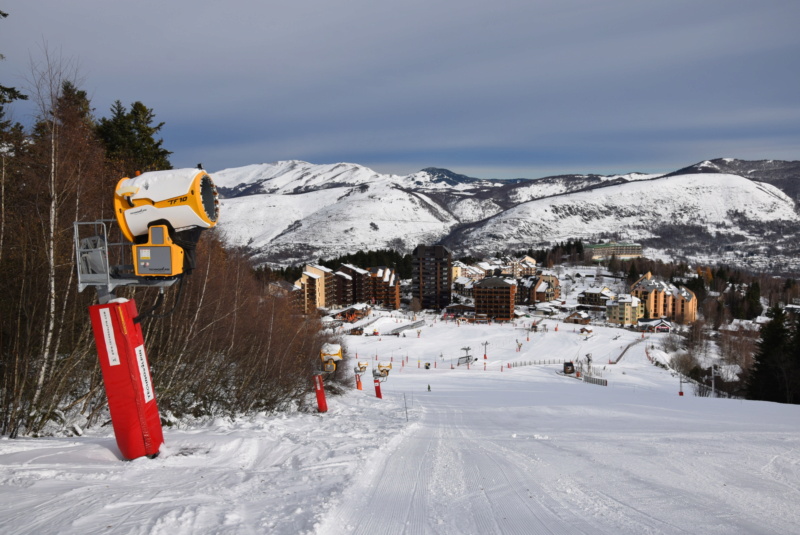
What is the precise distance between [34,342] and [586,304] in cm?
10933

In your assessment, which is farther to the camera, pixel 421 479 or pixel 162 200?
pixel 421 479

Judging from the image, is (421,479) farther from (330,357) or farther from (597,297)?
(597,297)

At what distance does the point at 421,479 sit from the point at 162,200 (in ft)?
14.9

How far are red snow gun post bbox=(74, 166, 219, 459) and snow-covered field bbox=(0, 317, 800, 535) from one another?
0.60m

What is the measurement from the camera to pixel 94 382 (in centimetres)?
903

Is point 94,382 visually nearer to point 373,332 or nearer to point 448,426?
point 448,426

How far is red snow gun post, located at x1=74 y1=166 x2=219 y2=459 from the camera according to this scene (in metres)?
5.72

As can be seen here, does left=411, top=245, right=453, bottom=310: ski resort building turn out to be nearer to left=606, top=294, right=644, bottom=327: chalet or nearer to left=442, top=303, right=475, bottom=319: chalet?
left=442, top=303, right=475, bottom=319: chalet

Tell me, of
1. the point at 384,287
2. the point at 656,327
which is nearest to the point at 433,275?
the point at 384,287

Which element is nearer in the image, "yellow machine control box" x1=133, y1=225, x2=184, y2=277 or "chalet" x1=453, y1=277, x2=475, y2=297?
"yellow machine control box" x1=133, y1=225, x2=184, y2=277

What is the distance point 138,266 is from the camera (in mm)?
5805

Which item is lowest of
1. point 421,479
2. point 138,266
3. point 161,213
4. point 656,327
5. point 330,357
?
point 656,327

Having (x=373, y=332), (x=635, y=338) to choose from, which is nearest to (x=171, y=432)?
(x=373, y=332)

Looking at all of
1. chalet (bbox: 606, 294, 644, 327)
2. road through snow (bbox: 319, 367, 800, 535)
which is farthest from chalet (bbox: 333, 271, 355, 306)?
road through snow (bbox: 319, 367, 800, 535)
